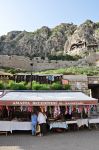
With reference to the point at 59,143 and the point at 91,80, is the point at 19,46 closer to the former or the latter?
the point at 91,80

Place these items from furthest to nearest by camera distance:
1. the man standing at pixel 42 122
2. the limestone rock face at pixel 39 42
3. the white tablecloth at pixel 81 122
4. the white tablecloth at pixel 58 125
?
the limestone rock face at pixel 39 42
the white tablecloth at pixel 81 122
the white tablecloth at pixel 58 125
the man standing at pixel 42 122

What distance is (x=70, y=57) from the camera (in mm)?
69812

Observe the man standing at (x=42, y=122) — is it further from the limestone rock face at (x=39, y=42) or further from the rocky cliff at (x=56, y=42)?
the limestone rock face at (x=39, y=42)

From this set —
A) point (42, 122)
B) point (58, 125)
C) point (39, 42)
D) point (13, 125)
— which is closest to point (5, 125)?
point (13, 125)

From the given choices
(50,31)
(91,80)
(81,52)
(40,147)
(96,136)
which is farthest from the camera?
(50,31)

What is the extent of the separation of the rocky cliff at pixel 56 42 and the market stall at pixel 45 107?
59706 millimetres

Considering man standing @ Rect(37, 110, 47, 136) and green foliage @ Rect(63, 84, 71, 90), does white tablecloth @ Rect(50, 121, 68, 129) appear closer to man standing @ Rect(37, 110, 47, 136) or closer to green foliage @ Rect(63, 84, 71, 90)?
man standing @ Rect(37, 110, 47, 136)

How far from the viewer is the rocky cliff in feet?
274

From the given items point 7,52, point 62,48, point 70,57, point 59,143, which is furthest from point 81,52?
point 59,143

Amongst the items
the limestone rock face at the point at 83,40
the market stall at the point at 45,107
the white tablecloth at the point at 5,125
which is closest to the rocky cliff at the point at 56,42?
the limestone rock face at the point at 83,40

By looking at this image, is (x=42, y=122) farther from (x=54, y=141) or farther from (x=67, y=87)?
(x=67, y=87)

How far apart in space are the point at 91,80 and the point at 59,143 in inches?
620

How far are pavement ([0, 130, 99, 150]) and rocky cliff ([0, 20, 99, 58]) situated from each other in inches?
2451

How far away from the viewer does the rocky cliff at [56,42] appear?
83.6 m
